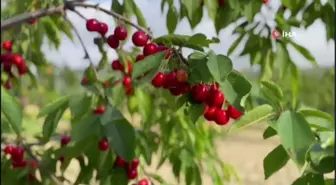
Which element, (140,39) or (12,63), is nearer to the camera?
(140,39)

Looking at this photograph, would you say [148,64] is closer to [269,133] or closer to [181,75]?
[181,75]

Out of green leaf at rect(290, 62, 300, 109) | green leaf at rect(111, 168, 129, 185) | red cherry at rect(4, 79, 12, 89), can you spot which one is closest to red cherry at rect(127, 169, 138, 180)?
green leaf at rect(111, 168, 129, 185)

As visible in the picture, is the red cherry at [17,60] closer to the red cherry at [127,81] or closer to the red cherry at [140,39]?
the red cherry at [127,81]

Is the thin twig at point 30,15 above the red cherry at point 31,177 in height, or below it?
above

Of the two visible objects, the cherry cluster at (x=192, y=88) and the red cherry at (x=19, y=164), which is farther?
the red cherry at (x=19, y=164)

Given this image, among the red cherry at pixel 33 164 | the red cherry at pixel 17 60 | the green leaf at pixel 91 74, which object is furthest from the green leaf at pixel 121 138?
the red cherry at pixel 17 60

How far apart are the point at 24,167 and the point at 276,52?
2.42ft

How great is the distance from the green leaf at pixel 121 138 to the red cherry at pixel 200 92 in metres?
0.25

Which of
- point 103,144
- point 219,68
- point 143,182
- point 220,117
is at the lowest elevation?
point 143,182

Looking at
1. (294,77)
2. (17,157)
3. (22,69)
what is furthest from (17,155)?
(294,77)

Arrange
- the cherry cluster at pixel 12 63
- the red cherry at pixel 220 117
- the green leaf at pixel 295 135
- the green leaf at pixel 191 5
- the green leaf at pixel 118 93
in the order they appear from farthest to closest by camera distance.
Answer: the cherry cluster at pixel 12 63
the green leaf at pixel 118 93
the green leaf at pixel 191 5
the red cherry at pixel 220 117
the green leaf at pixel 295 135

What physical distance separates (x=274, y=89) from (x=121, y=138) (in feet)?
1.12

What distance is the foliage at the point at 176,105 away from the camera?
83 centimetres

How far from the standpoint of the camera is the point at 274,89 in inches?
34.8
